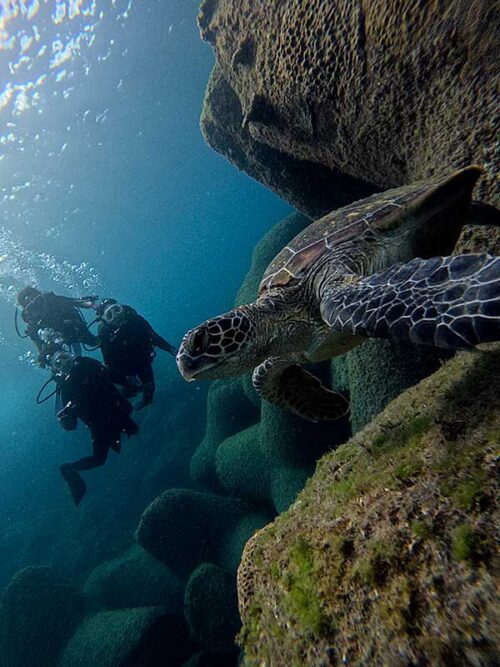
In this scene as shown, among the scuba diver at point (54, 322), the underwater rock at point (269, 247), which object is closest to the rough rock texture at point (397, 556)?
the underwater rock at point (269, 247)

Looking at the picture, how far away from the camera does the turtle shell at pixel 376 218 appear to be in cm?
275

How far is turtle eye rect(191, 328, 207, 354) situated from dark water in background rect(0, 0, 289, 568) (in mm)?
17956

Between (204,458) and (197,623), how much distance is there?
15.0ft

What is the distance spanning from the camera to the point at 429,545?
1.13 metres

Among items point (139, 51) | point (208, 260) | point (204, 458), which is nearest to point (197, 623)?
point (204, 458)

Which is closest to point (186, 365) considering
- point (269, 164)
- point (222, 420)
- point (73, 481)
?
point (269, 164)

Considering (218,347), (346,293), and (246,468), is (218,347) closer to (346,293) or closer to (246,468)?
(346,293)

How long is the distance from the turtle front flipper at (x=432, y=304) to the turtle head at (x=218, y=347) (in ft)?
2.47

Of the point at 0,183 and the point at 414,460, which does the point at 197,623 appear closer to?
the point at 414,460

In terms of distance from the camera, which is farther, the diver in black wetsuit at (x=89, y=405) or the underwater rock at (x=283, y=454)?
the diver in black wetsuit at (x=89, y=405)

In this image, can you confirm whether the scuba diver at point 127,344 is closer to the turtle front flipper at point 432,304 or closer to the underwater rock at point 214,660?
the underwater rock at point 214,660

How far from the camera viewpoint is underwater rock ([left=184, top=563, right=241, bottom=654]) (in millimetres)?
6246

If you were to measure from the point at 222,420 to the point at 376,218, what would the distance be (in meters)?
8.44

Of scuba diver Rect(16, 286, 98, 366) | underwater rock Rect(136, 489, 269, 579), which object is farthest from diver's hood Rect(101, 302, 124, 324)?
underwater rock Rect(136, 489, 269, 579)
